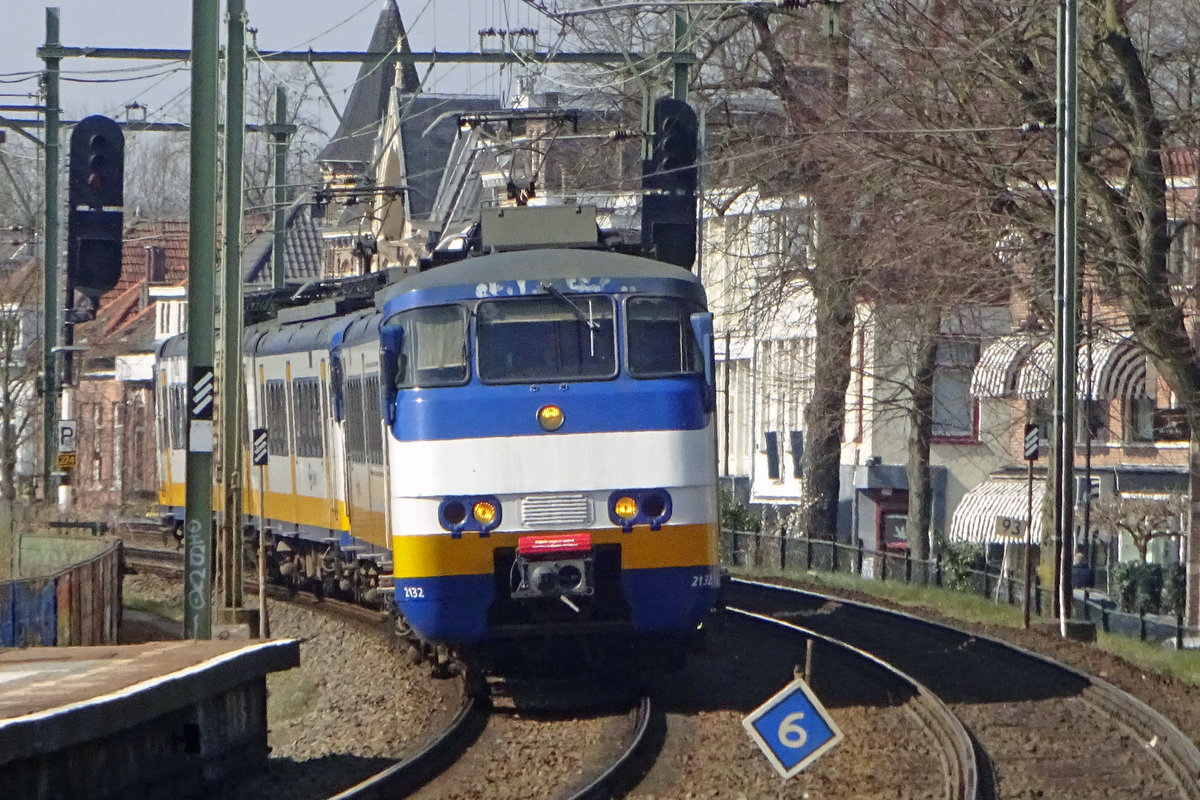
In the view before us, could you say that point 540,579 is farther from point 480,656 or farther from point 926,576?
point 926,576

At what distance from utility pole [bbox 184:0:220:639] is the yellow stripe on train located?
330cm

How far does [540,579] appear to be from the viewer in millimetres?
12844

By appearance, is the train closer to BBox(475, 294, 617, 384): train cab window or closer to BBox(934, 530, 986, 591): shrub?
BBox(475, 294, 617, 384): train cab window

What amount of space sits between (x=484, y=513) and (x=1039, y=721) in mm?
4240

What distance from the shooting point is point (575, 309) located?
43.8 feet

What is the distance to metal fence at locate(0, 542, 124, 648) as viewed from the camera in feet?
54.4

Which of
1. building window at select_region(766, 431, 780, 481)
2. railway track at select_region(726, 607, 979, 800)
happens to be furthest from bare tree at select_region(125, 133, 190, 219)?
railway track at select_region(726, 607, 979, 800)

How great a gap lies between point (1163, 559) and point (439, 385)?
28.1m

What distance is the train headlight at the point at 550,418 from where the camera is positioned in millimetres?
13062

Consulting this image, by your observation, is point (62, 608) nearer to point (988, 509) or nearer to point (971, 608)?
point (971, 608)

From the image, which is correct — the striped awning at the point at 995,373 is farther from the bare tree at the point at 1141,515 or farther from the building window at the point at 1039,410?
the bare tree at the point at 1141,515

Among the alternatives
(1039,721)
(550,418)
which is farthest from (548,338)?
(1039,721)

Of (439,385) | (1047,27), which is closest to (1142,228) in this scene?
(1047,27)

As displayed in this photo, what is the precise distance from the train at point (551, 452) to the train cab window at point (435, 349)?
1 cm
